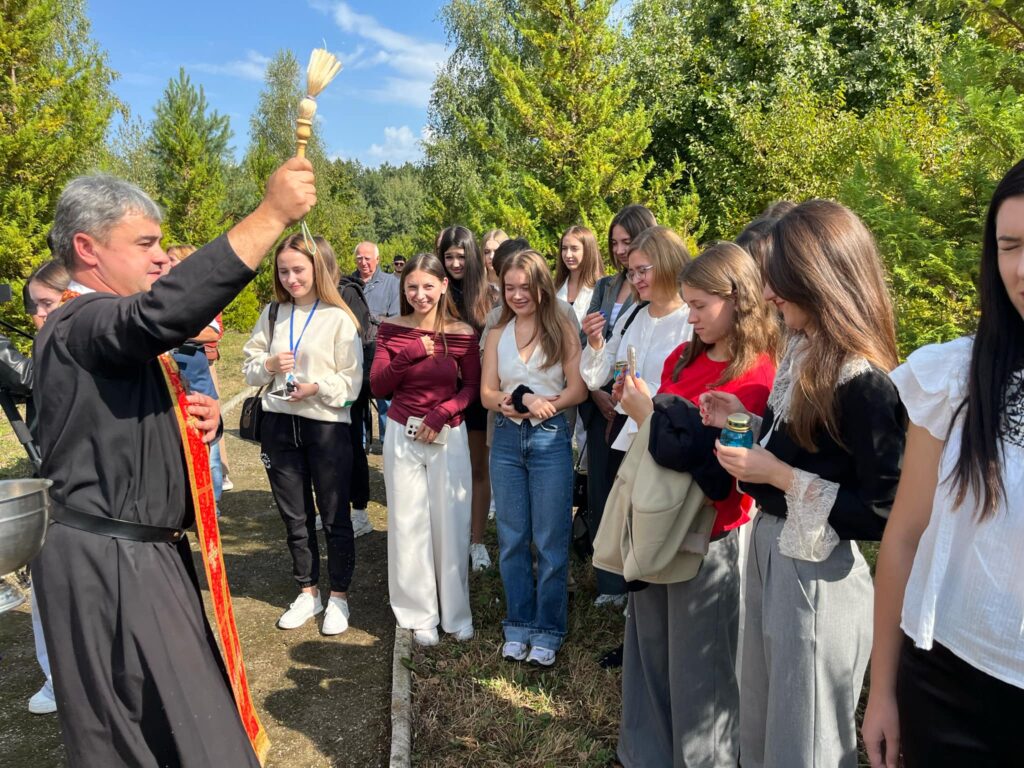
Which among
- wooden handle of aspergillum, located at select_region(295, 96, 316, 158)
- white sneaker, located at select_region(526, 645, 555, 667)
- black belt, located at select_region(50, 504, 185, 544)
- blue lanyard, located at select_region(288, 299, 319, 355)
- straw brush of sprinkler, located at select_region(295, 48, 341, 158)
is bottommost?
white sneaker, located at select_region(526, 645, 555, 667)

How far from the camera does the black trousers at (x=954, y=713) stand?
137 centimetres

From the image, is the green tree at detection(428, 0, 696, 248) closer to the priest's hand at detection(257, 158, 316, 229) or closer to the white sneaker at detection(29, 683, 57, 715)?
the white sneaker at detection(29, 683, 57, 715)

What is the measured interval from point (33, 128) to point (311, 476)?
13377 millimetres

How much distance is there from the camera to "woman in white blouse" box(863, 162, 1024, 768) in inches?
53.0

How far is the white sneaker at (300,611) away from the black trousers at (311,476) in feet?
0.82

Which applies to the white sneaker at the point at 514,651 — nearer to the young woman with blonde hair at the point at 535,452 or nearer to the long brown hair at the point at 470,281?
the young woman with blonde hair at the point at 535,452

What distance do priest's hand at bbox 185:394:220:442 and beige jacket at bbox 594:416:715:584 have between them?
4.88ft

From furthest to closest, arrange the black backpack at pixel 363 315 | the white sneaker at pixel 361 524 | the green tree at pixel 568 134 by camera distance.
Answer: the green tree at pixel 568 134, the white sneaker at pixel 361 524, the black backpack at pixel 363 315

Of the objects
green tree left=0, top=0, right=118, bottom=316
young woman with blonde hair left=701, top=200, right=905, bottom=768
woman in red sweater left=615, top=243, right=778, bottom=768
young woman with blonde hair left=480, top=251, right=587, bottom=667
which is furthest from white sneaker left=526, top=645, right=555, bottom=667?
green tree left=0, top=0, right=118, bottom=316

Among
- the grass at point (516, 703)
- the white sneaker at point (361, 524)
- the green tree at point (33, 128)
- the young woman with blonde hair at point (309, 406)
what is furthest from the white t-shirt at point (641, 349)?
the green tree at point (33, 128)

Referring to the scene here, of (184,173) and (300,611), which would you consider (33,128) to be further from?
(300,611)

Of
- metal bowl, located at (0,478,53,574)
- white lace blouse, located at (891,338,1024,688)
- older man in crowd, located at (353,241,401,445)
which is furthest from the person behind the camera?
older man in crowd, located at (353,241,401,445)

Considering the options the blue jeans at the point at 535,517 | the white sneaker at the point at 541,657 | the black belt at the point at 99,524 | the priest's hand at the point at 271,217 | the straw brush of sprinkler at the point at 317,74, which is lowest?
the white sneaker at the point at 541,657

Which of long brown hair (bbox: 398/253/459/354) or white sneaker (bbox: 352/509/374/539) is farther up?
long brown hair (bbox: 398/253/459/354)
